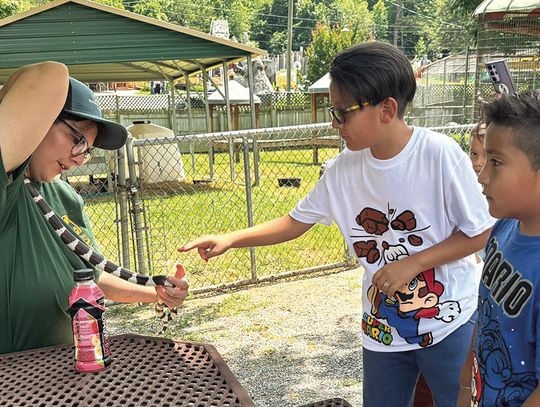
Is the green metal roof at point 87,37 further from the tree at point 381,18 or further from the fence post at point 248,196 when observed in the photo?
the tree at point 381,18

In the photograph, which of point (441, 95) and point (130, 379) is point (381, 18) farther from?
point (130, 379)

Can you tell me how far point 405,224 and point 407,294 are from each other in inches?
9.5

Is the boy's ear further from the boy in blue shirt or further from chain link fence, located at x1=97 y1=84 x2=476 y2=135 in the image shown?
chain link fence, located at x1=97 y1=84 x2=476 y2=135

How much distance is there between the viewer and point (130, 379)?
1.54 m

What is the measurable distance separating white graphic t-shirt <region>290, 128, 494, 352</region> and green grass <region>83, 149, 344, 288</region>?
10.7ft

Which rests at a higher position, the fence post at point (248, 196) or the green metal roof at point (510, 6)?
the green metal roof at point (510, 6)

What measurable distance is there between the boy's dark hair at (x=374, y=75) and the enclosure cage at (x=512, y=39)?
9154mm

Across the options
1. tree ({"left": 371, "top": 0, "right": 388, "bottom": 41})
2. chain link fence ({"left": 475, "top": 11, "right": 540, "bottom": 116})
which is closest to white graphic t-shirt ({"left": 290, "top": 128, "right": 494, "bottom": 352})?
chain link fence ({"left": 475, "top": 11, "right": 540, "bottom": 116})

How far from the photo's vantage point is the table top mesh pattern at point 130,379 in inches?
56.4

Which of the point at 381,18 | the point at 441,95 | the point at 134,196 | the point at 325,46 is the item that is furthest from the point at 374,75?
the point at 381,18

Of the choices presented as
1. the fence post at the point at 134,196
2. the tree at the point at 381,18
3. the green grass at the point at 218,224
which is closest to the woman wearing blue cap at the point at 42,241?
the fence post at the point at 134,196

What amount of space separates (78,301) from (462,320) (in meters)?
1.27

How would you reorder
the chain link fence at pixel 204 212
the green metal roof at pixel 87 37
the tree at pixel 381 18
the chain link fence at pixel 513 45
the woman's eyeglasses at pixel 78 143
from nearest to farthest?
→ the woman's eyeglasses at pixel 78 143
the chain link fence at pixel 204 212
the green metal roof at pixel 87 37
the chain link fence at pixel 513 45
the tree at pixel 381 18

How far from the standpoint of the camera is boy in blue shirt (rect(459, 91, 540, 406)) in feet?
4.66
